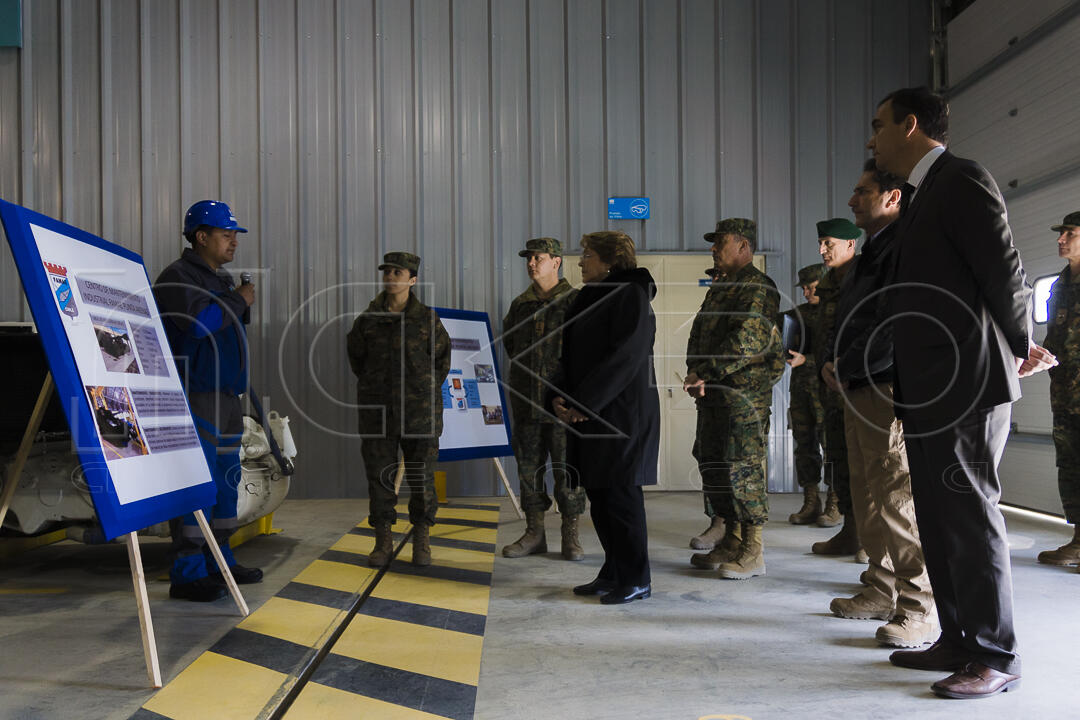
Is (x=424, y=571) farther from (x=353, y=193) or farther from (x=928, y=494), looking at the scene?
(x=353, y=193)

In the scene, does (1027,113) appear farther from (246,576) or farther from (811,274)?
(246,576)

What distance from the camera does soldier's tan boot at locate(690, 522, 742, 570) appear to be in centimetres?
401

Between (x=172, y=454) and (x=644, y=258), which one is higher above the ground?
(x=644, y=258)

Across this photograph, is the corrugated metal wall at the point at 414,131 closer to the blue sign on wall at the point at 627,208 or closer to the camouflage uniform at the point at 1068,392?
the blue sign on wall at the point at 627,208

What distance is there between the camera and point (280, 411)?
6.76 metres

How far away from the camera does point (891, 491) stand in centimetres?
284

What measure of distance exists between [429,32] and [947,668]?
6.39 meters

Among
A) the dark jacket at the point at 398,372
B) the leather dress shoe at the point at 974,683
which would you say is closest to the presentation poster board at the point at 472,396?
the dark jacket at the point at 398,372

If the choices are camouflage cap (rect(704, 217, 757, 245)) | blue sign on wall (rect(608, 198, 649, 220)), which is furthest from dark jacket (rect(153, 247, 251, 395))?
blue sign on wall (rect(608, 198, 649, 220))

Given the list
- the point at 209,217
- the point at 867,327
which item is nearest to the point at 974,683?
the point at 867,327

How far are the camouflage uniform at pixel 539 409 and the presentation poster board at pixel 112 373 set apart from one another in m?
1.85

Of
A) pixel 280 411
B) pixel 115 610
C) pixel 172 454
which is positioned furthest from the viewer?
pixel 280 411

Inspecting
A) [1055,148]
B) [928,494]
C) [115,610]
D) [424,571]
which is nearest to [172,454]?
[115,610]

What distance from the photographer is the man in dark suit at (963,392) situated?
219 centimetres
